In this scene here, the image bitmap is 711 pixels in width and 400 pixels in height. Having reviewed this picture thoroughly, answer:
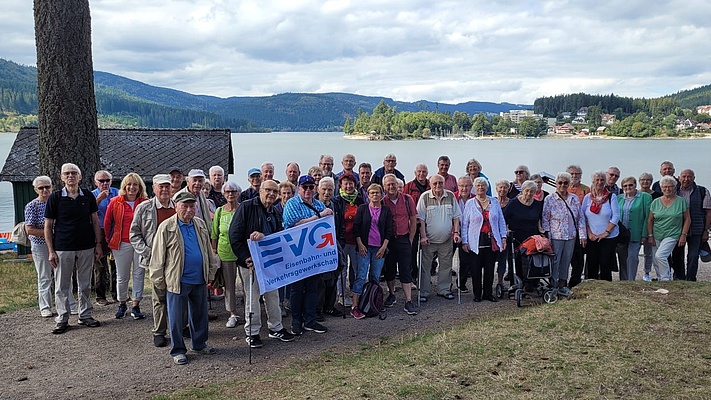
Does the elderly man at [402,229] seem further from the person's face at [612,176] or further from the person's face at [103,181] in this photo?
the person's face at [103,181]

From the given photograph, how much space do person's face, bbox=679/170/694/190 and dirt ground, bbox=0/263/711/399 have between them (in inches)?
135

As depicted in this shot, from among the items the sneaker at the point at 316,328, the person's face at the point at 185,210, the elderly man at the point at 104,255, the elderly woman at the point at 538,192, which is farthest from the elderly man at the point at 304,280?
the elderly woman at the point at 538,192

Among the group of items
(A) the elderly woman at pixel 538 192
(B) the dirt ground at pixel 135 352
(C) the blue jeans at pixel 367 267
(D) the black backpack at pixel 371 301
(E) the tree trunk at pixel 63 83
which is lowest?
(B) the dirt ground at pixel 135 352

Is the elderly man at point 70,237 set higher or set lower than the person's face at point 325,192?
lower

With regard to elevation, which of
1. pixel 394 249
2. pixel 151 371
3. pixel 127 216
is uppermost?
pixel 127 216

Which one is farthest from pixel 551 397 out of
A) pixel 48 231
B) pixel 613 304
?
pixel 48 231

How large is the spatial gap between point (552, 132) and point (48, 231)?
496ft

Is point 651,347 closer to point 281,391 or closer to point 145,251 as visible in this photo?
point 281,391

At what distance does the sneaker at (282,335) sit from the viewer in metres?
6.71

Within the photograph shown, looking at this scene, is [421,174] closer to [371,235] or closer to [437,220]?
[437,220]

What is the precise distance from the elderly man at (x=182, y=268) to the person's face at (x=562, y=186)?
5.11 metres

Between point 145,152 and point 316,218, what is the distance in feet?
33.2

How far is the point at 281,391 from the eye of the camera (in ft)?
16.6

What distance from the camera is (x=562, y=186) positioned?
8.38 m
